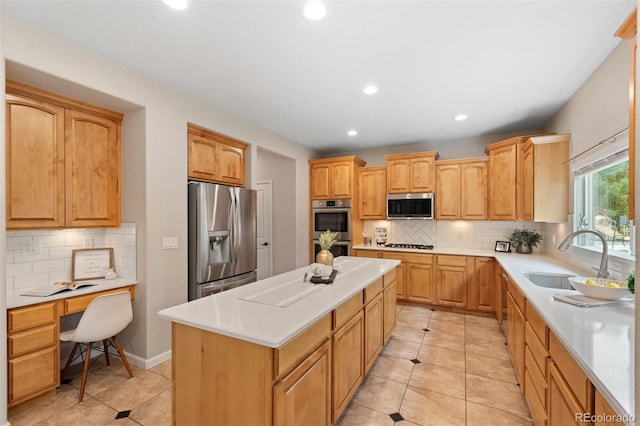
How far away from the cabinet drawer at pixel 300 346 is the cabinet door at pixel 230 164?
2450 millimetres

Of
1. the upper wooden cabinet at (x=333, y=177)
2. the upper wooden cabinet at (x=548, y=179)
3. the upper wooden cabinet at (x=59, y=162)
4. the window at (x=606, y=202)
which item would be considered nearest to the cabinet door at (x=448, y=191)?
the upper wooden cabinet at (x=548, y=179)

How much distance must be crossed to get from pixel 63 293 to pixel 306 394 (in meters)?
2.11

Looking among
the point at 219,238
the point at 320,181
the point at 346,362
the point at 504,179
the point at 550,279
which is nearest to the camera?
the point at 346,362

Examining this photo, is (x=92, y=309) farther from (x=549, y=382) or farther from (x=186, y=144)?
(x=549, y=382)

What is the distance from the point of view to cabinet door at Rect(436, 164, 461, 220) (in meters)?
4.38

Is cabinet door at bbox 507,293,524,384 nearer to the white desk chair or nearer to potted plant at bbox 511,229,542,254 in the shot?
potted plant at bbox 511,229,542,254

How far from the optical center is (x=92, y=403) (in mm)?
2127

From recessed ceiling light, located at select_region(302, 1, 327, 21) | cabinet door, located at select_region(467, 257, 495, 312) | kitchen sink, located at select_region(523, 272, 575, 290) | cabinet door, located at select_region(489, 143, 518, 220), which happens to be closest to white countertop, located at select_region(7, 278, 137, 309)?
recessed ceiling light, located at select_region(302, 1, 327, 21)

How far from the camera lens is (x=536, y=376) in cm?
170

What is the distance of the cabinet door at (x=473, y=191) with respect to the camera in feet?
13.8

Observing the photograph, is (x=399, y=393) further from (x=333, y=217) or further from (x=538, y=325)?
(x=333, y=217)

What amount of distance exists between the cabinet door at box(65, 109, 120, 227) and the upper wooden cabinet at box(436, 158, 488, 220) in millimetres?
4268

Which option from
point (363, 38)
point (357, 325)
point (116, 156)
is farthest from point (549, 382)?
point (116, 156)

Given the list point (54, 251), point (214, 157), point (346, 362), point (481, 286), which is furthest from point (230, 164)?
point (481, 286)
